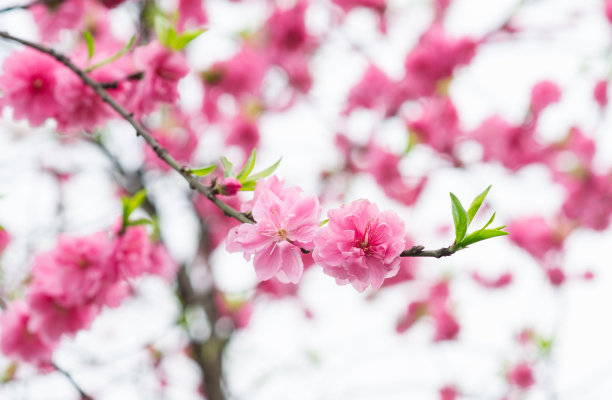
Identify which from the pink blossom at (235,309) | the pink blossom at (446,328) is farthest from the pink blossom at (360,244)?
A: the pink blossom at (446,328)

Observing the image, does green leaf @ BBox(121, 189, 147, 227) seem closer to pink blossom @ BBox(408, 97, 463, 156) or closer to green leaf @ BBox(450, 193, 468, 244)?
green leaf @ BBox(450, 193, 468, 244)

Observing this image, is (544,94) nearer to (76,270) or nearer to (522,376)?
(522,376)

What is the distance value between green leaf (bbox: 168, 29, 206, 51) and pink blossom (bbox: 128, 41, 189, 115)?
2cm

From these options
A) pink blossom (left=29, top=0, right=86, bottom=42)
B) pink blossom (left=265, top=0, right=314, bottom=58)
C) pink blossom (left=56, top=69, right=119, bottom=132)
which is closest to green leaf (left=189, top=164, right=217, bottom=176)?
pink blossom (left=56, top=69, right=119, bottom=132)

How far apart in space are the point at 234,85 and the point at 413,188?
6.41ft

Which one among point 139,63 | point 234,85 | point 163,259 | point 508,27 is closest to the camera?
point 139,63

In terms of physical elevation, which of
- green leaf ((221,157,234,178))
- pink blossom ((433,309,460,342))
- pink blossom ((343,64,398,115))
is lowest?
green leaf ((221,157,234,178))

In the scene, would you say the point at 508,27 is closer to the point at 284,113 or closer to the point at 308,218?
the point at 284,113

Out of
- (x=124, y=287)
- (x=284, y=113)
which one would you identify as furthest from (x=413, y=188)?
(x=124, y=287)

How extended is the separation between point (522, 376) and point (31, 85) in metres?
3.96

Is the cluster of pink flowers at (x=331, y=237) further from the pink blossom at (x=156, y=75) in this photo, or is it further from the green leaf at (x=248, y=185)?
the pink blossom at (x=156, y=75)

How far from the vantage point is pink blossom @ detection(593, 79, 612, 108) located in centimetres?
324

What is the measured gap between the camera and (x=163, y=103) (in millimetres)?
1339

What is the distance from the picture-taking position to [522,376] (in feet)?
12.1
